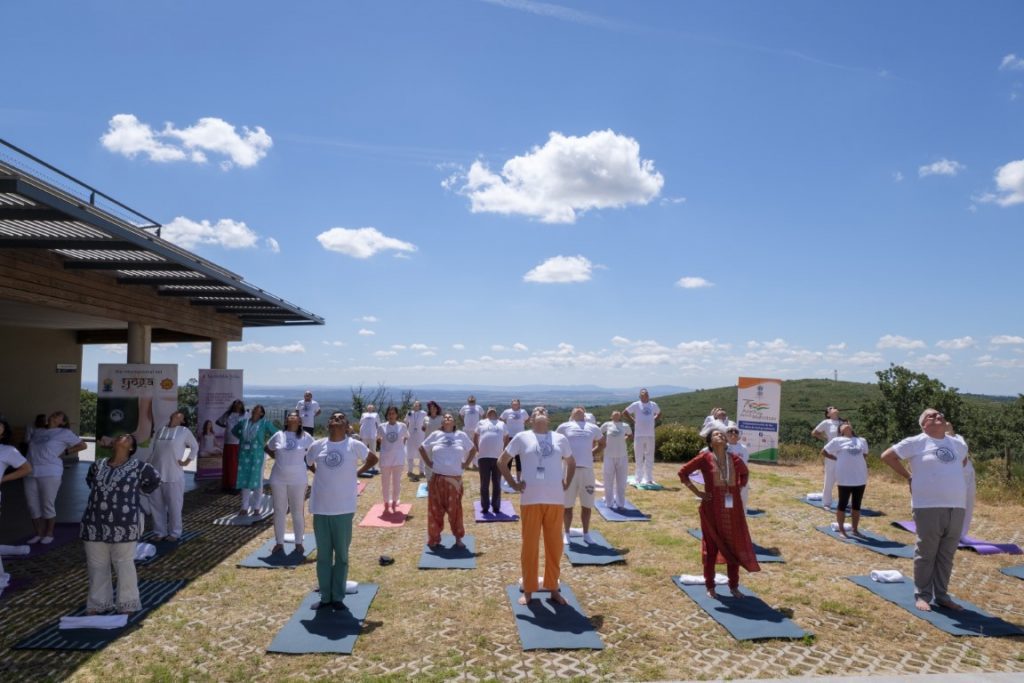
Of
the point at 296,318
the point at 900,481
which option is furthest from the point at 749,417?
the point at 296,318

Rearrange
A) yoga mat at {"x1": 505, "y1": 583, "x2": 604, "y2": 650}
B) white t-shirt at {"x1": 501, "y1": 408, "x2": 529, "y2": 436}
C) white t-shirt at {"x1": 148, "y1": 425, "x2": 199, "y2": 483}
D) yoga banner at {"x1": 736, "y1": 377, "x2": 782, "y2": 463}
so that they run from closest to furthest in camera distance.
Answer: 1. yoga mat at {"x1": 505, "y1": 583, "x2": 604, "y2": 650}
2. white t-shirt at {"x1": 148, "y1": 425, "x2": 199, "y2": 483}
3. white t-shirt at {"x1": 501, "y1": 408, "x2": 529, "y2": 436}
4. yoga banner at {"x1": 736, "y1": 377, "x2": 782, "y2": 463}

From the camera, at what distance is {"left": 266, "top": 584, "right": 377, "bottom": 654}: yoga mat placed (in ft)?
16.2

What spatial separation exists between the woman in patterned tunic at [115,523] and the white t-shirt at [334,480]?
1340 millimetres

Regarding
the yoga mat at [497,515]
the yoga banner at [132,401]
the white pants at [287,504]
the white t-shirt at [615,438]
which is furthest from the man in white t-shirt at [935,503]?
the yoga banner at [132,401]

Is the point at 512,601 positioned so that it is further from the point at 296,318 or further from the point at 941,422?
the point at 296,318

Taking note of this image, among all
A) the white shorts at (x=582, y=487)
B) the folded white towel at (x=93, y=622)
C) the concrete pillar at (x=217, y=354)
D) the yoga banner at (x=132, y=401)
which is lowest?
the folded white towel at (x=93, y=622)

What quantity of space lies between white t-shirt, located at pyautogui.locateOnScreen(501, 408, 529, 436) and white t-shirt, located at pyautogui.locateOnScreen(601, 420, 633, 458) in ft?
11.4

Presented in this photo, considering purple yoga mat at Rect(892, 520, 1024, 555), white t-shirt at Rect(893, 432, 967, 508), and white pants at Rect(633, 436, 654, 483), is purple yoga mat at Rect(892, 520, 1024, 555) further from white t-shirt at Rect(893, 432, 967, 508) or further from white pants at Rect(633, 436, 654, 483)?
white pants at Rect(633, 436, 654, 483)

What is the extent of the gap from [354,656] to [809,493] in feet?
33.6

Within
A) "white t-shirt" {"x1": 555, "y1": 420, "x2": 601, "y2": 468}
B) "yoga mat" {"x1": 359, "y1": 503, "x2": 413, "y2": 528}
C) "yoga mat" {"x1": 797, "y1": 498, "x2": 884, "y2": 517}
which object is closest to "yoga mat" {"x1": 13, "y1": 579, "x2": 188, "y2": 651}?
"yoga mat" {"x1": 359, "y1": 503, "x2": 413, "y2": 528}

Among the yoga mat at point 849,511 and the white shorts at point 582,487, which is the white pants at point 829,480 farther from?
the white shorts at point 582,487

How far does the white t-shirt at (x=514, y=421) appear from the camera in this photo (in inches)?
529

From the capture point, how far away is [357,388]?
977 inches

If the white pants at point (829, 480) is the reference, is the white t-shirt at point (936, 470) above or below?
above
